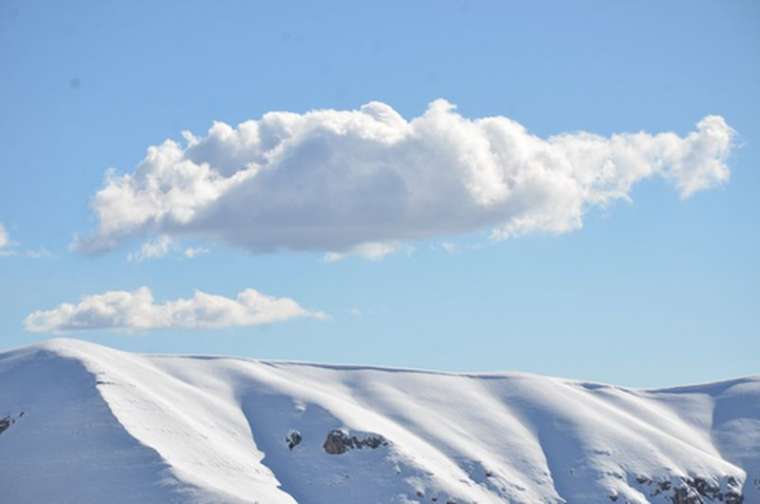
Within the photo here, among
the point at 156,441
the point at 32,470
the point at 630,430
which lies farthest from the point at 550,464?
the point at 32,470

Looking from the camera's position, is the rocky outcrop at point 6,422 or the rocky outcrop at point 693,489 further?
the rocky outcrop at point 693,489

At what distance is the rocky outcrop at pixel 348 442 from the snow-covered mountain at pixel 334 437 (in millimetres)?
241

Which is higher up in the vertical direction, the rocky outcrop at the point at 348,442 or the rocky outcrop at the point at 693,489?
the rocky outcrop at the point at 348,442

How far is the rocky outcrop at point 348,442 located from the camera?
479ft

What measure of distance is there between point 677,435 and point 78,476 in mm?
87383

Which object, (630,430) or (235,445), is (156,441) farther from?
(630,430)

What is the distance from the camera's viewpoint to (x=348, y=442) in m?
147

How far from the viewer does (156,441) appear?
135 metres

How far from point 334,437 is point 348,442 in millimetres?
2108

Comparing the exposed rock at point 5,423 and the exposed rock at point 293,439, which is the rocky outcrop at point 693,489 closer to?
the exposed rock at point 293,439

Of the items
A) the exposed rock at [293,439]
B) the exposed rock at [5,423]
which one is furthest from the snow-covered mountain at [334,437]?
the exposed rock at [293,439]

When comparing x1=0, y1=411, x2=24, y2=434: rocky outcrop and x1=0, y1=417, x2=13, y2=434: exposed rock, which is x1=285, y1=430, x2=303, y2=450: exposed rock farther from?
x1=0, y1=417, x2=13, y2=434: exposed rock

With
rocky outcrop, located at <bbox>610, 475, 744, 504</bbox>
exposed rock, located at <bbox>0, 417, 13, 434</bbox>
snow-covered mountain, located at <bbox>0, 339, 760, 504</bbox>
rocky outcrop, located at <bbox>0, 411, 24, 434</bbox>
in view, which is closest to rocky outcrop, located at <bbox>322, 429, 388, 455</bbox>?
snow-covered mountain, located at <bbox>0, 339, 760, 504</bbox>

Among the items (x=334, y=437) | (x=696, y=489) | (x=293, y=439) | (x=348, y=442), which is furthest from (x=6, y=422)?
(x=696, y=489)
